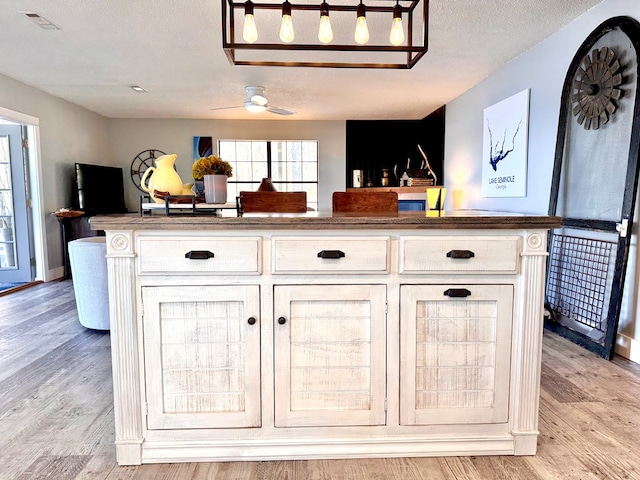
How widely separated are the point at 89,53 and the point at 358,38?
2986mm

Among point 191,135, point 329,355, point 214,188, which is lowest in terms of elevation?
point 329,355

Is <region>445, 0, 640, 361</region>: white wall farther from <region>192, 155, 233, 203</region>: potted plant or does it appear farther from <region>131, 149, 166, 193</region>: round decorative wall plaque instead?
<region>131, 149, 166, 193</region>: round decorative wall plaque

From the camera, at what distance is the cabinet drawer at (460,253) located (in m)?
1.51

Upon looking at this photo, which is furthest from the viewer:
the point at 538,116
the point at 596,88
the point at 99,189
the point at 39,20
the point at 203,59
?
the point at 99,189

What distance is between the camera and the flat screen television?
231 inches

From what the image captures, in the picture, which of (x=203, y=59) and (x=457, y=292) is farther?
(x=203, y=59)

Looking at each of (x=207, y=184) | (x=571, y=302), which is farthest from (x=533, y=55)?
(x=207, y=184)

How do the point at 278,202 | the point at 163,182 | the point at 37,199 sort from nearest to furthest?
1. the point at 163,182
2. the point at 278,202
3. the point at 37,199

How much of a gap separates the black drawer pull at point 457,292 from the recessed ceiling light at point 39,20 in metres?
3.47

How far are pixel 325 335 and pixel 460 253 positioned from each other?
599mm

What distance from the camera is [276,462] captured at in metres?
1.57

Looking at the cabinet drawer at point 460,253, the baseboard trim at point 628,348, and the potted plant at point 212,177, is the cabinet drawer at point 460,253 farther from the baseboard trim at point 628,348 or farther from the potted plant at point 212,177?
the baseboard trim at point 628,348

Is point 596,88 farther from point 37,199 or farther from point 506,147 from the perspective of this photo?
point 37,199

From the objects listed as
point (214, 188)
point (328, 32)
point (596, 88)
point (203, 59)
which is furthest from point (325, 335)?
point (203, 59)
